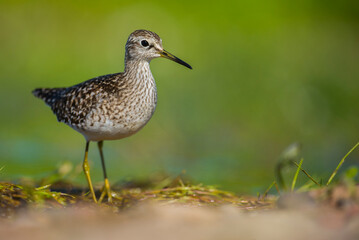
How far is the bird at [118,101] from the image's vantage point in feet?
22.5

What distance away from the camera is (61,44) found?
53.7ft

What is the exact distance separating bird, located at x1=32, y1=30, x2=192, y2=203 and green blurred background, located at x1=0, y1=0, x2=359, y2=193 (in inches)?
131

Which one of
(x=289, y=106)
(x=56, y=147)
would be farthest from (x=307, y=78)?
(x=56, y=147)

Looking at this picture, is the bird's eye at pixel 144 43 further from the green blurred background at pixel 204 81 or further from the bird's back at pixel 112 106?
the green blurred background at pixel 204 81

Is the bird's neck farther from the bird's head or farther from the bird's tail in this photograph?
the bird's tail

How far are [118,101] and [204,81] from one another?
322 inches

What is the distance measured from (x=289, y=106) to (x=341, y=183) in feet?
31.1

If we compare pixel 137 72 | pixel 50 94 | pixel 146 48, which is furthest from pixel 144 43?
pixel 50 94

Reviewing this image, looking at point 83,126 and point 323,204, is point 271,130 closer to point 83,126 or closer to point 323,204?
point 83,126

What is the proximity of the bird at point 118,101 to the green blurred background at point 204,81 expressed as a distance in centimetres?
332

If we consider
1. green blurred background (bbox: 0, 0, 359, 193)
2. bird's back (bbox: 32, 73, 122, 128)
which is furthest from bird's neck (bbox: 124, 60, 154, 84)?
green blurred background (bbox: 0, 0, 359, 193)

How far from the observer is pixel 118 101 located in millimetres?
6926

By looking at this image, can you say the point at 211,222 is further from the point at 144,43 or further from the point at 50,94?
the point at 50,94

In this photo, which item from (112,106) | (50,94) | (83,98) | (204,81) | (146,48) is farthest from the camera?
(204,81)
